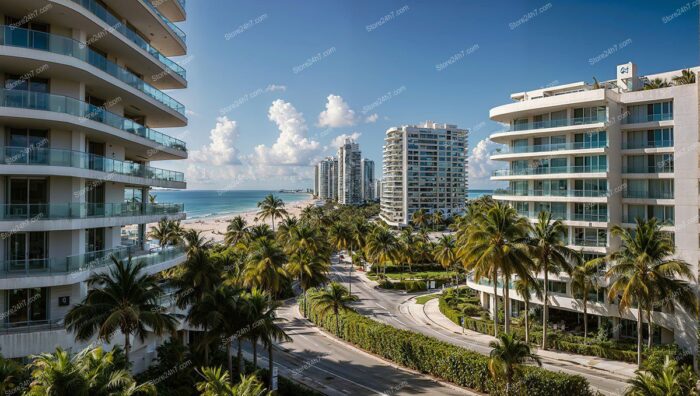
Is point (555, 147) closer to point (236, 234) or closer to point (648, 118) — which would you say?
point (648, 118)

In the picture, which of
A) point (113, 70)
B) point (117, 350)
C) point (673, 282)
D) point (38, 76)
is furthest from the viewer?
point (673, 282)

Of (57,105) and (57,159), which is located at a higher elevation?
(57,105)

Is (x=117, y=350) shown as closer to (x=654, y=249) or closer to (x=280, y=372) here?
(x=280, y=372)

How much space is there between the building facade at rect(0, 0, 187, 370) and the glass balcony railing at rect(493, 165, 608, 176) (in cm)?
3812

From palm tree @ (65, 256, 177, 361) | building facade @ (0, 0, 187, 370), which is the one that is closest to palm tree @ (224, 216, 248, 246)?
building facade @ (0, 0, 187, 370)

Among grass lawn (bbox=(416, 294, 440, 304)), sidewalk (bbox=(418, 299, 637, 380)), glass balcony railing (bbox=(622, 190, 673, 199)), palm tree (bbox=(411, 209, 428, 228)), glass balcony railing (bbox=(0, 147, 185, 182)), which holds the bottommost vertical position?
grass lawn (bbox=(416, 294, 440, 304))

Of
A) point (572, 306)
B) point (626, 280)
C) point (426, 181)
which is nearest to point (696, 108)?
point (626, 280)

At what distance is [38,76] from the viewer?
2278cm

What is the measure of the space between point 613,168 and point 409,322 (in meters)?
25.9

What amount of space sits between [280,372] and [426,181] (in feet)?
406

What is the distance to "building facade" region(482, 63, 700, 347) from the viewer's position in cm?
3684

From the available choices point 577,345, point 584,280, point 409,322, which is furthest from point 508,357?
point 409,322

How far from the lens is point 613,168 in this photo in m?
41.5

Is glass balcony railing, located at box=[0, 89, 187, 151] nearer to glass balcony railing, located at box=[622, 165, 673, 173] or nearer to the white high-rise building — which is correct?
glass balcony railing, located at box=[622, 165, 673, 173]
